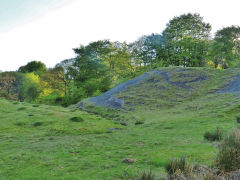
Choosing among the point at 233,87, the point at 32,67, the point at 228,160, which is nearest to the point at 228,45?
the point at 233,87

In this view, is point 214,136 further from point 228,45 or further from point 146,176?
point 228,45

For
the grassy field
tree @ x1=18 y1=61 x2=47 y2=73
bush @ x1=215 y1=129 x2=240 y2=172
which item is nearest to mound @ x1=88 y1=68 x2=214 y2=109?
the grassy field

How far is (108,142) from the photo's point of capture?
13.3 metres

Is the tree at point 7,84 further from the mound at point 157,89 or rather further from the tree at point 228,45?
the tree at point 228,45

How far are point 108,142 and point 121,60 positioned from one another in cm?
5143

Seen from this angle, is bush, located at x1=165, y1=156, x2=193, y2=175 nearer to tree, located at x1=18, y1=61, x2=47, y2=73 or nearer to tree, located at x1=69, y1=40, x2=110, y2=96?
tree, located at x1=69, y1=40, x2=110, y2=96

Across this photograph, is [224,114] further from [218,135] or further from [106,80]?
[106,80]

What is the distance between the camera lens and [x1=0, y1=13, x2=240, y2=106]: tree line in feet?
194

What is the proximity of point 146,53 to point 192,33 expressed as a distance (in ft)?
50.6

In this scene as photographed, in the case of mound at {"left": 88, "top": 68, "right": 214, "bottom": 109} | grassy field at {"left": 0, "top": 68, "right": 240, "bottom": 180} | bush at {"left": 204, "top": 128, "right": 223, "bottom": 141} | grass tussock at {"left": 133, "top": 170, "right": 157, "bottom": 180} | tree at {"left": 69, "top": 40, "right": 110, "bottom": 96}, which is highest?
tree at {"left": 69, "top": 40, "right": 110, "bottom": 96}

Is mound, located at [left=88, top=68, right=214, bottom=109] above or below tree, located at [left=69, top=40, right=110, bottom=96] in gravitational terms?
below

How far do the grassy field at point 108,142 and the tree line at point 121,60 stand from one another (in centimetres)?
2813

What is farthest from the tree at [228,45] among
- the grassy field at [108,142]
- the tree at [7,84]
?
the tree at [7,84]

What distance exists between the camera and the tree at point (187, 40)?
58969mm
